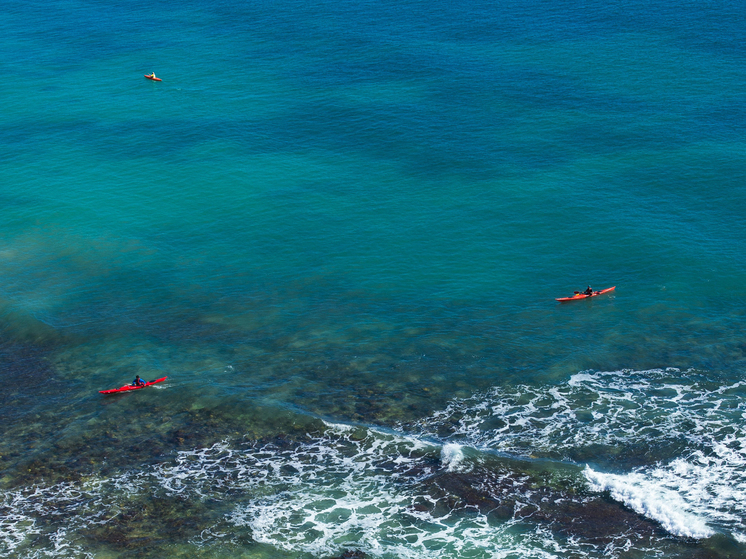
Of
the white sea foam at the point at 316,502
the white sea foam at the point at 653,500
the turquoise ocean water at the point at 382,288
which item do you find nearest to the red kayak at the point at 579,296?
the turquoise ocean water at the point at 382,288

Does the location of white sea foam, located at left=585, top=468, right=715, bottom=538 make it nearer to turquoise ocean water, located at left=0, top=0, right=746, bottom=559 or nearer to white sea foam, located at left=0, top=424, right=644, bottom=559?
turquoise ocean water, located at left=0, top=0, right=746, bottom=559

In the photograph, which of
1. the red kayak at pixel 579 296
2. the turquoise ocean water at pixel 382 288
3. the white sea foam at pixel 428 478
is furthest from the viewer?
the red kayak at pixel 579 296

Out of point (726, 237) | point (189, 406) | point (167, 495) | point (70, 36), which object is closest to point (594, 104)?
point (726, 237)

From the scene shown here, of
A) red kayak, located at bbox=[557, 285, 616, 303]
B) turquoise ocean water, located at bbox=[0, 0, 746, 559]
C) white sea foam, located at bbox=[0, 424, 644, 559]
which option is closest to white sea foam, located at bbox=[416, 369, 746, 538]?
turquoise ocean water, located at bbox=[0, 0, 746, 559]

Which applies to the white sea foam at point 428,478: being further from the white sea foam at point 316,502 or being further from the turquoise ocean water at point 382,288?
the turquoise ocean water at point 382,288

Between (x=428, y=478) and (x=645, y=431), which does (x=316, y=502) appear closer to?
(x=428, y=478)

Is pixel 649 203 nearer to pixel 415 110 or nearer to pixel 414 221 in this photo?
pixel 414 221

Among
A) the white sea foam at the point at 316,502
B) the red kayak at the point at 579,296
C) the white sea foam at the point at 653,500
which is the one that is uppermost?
the red kayak at the point at 579,296

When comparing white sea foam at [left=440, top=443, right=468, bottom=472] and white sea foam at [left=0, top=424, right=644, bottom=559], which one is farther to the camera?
white sea foam at [left=440, top=443, right=468, bottom=472]

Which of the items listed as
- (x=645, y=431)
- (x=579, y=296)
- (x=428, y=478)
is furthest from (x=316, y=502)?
(x=579, y=296)

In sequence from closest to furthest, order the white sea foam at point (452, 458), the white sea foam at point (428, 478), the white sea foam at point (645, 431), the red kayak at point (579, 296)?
the white sea foam at point (428, 478)
the white sea foam at point (645, 431)
the white sea foam at point (452, 458)
the red kayak at point (579, 296)
